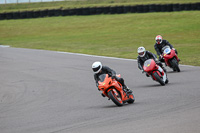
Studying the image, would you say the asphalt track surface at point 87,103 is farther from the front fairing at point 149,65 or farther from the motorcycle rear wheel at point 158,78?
the front fairing at point 149,65

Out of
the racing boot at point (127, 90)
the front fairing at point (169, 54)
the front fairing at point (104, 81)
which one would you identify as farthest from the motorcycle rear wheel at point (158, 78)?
the front fairing at point (169, 54)

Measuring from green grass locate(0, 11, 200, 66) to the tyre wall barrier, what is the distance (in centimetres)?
46

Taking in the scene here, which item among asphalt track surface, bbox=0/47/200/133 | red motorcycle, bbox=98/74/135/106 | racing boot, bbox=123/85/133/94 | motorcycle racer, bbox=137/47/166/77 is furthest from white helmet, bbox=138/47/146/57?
red motorcycle, bbox=98/74/135/106

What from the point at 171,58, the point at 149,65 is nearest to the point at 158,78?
the point at 149,65

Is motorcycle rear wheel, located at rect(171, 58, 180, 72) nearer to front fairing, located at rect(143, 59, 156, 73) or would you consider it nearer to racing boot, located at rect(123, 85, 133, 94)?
front fairing, located at rect(143, 59, 156, 73)

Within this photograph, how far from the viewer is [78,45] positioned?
3033cm

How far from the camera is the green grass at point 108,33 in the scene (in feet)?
87.3

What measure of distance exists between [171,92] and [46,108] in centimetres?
335

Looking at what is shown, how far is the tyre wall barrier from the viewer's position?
3831 cm

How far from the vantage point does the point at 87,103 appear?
10.8m

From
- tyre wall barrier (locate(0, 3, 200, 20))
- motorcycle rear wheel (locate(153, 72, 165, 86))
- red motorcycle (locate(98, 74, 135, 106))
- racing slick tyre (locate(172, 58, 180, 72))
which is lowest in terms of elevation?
tyre wall barrier (locate(0, 3, 200, 20))

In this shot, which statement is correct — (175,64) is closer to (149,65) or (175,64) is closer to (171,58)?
(171,58)

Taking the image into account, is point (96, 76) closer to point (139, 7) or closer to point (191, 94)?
point (191, 94)

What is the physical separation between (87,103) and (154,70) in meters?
2.93
